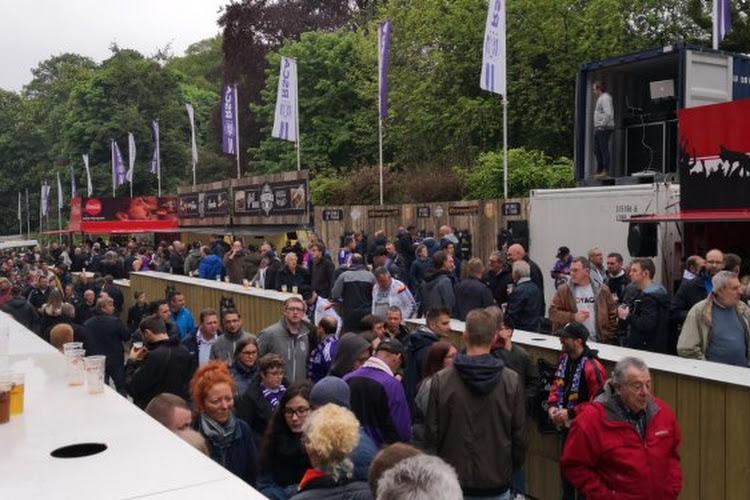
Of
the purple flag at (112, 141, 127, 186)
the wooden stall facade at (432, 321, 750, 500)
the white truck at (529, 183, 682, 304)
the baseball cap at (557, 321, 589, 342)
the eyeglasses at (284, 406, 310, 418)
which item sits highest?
the purple flag at (112, 141, 127, 186)

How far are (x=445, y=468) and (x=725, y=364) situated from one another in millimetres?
4297

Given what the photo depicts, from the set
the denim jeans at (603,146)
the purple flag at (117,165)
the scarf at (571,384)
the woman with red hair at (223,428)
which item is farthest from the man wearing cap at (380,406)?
the purple flag at (117,165)

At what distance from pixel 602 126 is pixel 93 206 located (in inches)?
Result: 1438

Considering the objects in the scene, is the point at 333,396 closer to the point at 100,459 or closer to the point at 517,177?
the point at 100,459

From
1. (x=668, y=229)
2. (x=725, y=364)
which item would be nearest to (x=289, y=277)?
(x=668, y=229)

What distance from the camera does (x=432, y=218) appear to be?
22438mm

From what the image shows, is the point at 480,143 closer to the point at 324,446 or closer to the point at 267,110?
the point at 267,110

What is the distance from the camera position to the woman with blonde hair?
335 cm

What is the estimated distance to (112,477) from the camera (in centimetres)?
255

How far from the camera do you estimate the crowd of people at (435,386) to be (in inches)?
166

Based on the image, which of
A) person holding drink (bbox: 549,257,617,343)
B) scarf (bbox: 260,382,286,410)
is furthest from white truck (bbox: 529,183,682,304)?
scarf (bbox: 260,382,286,410)

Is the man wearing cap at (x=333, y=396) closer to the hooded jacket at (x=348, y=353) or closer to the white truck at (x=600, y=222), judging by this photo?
the hooded jacket at (x=348, y=353)

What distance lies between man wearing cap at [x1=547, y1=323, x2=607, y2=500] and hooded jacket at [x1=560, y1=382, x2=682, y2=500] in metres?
1.17

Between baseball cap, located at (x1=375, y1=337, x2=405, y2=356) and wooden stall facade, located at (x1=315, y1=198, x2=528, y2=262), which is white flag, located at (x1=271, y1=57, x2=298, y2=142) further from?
baseball cap, located at (x1=375, y1=337, x2=405, y2=356)
